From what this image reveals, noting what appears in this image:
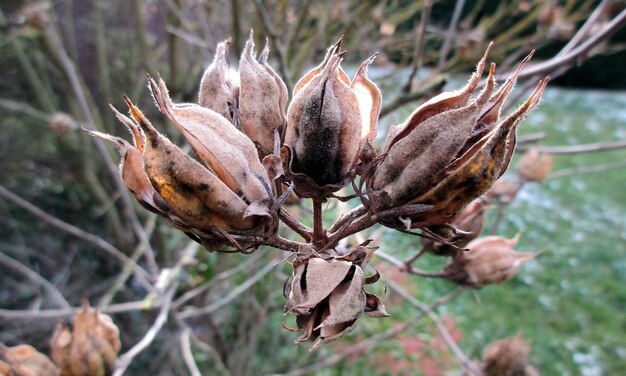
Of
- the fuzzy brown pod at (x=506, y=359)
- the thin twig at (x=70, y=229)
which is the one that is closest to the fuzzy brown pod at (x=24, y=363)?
the thin twig at (x=70, y=229)

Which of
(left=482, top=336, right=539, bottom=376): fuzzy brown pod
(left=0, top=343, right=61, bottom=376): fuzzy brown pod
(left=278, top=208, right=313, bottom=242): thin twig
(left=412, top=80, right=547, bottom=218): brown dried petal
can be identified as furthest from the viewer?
(left=482, top=336, right=539, bottom=376): fuzzy brown pod

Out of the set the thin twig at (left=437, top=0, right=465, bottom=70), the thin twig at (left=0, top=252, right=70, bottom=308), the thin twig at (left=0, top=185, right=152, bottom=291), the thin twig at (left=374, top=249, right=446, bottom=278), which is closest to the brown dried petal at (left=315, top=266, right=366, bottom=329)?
the thin twig at (left=374, top=249, right=446, bottom=278)

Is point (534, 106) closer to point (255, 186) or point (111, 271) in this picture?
point (255, 186)

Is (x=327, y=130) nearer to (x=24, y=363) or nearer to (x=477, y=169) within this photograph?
(x=477, y=169)

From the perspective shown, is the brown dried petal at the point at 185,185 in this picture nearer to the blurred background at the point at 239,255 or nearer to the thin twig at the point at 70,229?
the blurred background at the point at 239,255

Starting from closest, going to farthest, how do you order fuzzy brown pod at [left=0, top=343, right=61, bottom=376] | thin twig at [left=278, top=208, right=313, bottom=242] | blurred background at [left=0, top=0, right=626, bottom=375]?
thin twig at [left=278, top=208, right=313, bottom=242], fuzzy brown pod at [left=0, top=343, right=61, bottom=376], blurred background at [left=0, top=0, right=626, bottom=375]

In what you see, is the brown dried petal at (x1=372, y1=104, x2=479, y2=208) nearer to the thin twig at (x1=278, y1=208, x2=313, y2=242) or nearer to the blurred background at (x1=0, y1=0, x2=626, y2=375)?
the thin twig at (x1=278, y1=208, x2=313, y2=242)
